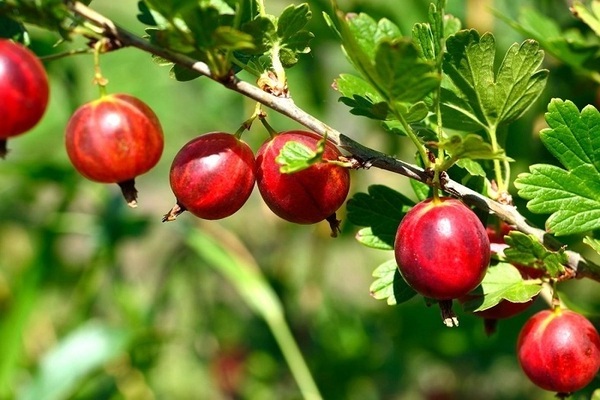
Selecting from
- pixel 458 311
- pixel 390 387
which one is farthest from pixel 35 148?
pixel 458 311

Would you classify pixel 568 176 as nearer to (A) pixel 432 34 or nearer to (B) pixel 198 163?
(A) pixel 432 34

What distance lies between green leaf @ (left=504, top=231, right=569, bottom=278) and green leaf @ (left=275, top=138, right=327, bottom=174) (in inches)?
9.0

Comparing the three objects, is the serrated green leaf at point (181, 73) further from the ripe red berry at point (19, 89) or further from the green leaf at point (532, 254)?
the green leaf at point (532, 254)

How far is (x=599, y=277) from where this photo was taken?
88 centimetres

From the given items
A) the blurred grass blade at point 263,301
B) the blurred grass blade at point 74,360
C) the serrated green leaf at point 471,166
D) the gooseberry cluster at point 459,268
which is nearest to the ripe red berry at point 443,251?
the gooseberry cluster at point 459,268

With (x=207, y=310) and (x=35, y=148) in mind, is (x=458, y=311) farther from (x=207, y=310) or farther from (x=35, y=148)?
(x=35, y=148)

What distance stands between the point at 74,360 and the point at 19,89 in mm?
1276

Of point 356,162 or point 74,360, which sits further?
point 74,360

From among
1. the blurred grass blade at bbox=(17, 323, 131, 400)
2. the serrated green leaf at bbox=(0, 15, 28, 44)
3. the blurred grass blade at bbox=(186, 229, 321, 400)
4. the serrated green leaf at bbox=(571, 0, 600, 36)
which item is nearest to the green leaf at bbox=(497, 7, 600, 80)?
the serrated green leaf at bbox=(571, 0, 600, 36)

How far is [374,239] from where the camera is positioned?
0.96 meters

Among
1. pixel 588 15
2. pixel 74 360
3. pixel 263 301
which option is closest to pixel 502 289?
pixel 588 15

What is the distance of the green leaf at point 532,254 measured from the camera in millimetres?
832

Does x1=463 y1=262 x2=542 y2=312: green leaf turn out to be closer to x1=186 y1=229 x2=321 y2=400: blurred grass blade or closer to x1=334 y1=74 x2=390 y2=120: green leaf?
x1=334 y1=74 x2=390 y2=120: green leaf

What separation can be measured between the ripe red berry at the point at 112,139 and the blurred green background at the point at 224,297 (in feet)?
2.81
